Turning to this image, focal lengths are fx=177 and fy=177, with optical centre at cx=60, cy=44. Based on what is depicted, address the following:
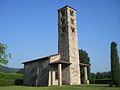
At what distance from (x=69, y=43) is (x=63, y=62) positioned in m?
4.59

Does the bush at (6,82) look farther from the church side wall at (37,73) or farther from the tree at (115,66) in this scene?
the tree at (115,66)

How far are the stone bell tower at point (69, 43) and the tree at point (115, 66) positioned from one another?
905 centimetres

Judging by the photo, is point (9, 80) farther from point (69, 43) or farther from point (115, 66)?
point (115, 66)

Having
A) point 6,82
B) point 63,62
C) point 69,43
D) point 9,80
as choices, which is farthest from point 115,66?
point 9,80

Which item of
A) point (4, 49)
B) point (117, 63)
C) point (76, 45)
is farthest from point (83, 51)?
point (4, 49)

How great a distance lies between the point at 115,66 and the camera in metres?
27.2

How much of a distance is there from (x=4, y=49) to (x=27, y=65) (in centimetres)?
1413

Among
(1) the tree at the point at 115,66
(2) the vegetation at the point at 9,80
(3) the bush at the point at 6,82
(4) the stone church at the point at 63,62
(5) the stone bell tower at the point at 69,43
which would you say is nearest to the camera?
(1) the tree at the point at 115,66

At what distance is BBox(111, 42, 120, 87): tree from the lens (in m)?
26.5

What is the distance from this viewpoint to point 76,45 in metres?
36.8

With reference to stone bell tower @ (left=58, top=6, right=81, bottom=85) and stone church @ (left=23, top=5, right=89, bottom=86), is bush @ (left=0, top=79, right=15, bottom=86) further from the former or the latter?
stone bell tower @ (left=58, top=6, right=81, bottom=85)

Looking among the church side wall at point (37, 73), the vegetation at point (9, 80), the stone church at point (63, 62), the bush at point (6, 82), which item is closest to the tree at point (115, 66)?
the stone church at point (63, 62)

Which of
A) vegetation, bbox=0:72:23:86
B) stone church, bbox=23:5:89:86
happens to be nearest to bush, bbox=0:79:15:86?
vegetation, bbox=0:72:23:86

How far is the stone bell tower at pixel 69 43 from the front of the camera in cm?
3422
